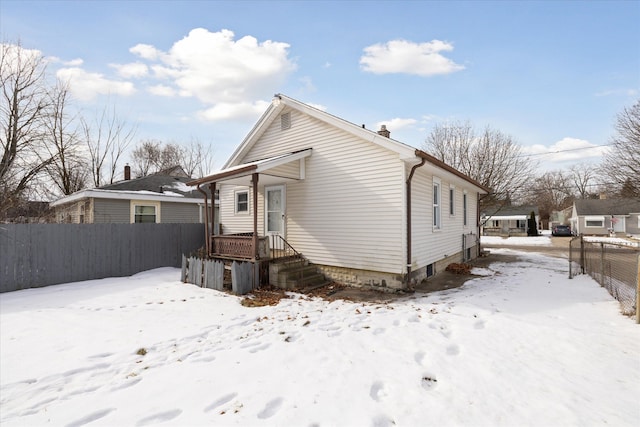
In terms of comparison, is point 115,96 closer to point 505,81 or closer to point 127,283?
point 127,283

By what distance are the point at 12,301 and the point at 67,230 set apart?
8.69ft

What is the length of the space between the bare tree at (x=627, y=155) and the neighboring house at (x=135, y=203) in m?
28.1

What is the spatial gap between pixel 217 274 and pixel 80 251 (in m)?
5.10

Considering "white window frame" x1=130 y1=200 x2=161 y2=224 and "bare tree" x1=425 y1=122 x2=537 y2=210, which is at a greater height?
"bare tree" x1=425 y1=122 x2=537 y2=210

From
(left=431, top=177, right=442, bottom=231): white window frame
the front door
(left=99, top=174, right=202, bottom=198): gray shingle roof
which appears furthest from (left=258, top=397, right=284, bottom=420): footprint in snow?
(left=99, top=174, right=202, bottom=198): gray shingle roof

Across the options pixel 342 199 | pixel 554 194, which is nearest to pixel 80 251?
pixel 342 199

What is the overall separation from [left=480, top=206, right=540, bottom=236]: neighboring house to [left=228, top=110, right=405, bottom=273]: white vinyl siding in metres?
39.6

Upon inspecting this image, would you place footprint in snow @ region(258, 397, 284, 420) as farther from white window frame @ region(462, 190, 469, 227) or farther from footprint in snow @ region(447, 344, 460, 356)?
white window frame @ region(462, 190, 469, 227)

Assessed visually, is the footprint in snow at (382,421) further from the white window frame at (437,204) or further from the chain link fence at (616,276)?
the white window frame at (437,204)

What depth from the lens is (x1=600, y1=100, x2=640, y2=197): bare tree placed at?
19.4 metres

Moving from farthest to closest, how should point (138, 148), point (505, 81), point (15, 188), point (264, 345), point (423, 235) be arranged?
point (138, 148) → point (505, 81) → point (15, 188) → point (423, 235) → point (264, 345)

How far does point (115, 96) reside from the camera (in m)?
22.4

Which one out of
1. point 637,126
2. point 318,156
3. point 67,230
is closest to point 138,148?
point 67,230

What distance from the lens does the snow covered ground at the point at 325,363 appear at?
2.91 meters
